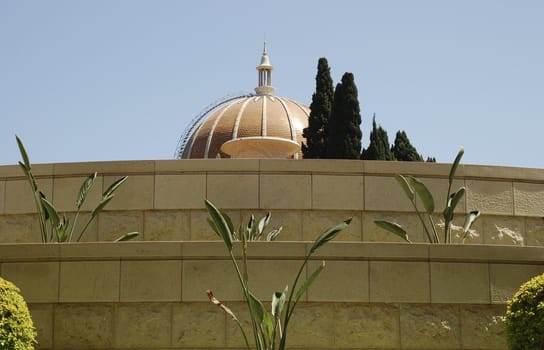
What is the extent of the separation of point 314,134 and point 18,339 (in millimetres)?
25834

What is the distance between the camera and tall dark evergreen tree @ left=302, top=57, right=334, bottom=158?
3334 cm

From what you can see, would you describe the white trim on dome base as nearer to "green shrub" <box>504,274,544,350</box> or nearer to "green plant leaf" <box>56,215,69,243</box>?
"green plant leaf" <box>56,215,69,243</box>

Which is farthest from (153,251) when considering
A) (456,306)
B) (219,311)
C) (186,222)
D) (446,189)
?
(446,189)

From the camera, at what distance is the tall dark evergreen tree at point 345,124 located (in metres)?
29.2

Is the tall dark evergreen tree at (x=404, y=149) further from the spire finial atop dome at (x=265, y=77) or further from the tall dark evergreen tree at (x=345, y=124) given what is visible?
the spire finial atop dome at (x=265, y=77)

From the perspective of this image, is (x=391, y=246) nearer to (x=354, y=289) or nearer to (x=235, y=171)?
(x=354, y=289)

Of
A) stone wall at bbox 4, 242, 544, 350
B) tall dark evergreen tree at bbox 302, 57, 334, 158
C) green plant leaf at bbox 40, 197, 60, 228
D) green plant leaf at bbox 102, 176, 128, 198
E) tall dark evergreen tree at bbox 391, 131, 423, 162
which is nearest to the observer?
stone wall at bbox 4, 242, 544, 350

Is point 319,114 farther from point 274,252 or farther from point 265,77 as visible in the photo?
point 265,77

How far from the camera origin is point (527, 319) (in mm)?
9094

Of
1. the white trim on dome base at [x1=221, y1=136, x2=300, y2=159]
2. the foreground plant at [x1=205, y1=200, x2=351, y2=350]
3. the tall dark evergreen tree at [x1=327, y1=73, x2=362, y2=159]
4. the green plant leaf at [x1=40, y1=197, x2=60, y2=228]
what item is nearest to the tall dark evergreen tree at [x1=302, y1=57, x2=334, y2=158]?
the tall dark evergreen tree at [x1=327, y1=73, x2=362, y2=159]

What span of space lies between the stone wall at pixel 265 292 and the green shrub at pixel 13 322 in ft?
3.83

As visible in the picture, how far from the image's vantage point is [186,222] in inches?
511

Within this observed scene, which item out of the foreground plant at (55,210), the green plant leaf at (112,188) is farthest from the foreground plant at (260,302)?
the green plant leaf at (112,188)

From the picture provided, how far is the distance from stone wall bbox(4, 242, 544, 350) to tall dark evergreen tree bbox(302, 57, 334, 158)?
72.0ft
